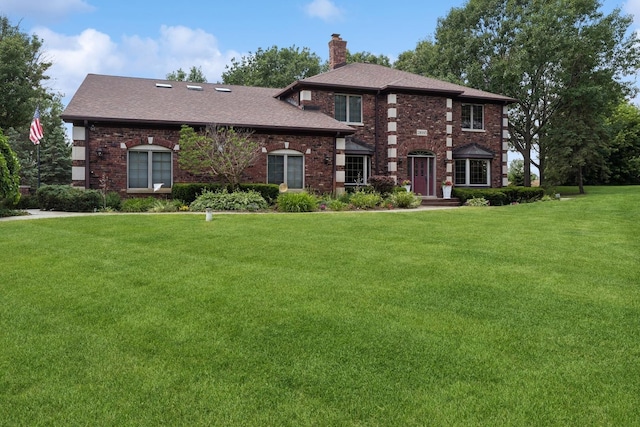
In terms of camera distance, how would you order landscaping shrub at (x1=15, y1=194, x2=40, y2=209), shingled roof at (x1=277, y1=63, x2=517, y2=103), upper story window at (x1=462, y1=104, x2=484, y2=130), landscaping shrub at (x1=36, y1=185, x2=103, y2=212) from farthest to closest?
upper story window at (x1=462, y1=104, x2=484, y2=130), shingled roof at (x1=277, y1=63, x2=517, y2=103), landscaping shrub at (x1=15, y1=194, x2=40, y2=209), landscaping shrub at (x1=36, y1=185, x2=103, y2=212)

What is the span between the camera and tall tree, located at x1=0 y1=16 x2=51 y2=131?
2947 centimetres

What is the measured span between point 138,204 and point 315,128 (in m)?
7.91

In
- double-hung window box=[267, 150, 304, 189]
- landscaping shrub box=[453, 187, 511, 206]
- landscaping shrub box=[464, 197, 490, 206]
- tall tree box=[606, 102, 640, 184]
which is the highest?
tall tree box=[606, 102, 640, 184]

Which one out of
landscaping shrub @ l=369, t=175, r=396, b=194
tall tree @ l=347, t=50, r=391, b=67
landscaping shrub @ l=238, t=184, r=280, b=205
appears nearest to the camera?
landscaping shrub @ l=238, t=184, r=280, b=205

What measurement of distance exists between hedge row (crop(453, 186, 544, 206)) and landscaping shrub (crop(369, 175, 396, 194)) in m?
4.15

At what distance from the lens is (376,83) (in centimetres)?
2369

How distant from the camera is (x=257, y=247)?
8656mm

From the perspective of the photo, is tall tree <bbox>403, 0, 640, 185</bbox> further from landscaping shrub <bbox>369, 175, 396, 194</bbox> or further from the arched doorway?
landscaping shrub <bbox>369, 175, 396, 194</bbox>

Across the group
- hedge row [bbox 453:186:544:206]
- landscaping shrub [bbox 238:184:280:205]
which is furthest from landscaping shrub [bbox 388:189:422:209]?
landscaping shrub [bbox 238:184:280:205]

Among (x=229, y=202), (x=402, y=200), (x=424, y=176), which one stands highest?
(x=424, y=176)

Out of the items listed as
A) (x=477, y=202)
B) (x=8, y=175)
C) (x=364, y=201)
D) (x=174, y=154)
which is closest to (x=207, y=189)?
(x=174, y=154)

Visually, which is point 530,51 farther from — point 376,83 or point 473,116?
point 376,83

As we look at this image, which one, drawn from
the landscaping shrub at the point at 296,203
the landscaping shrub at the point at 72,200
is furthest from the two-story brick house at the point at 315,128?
the landscaping shrub at the point at 296,203

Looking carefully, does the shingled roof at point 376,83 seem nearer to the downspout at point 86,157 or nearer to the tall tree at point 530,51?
the tall tree at point 530,51
